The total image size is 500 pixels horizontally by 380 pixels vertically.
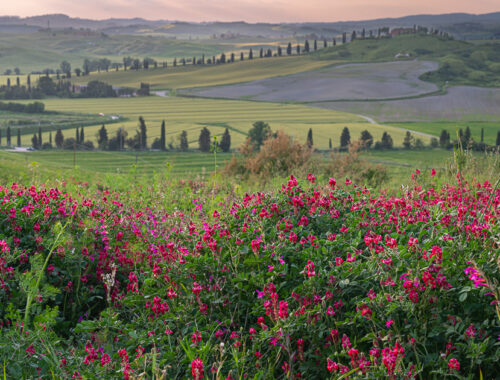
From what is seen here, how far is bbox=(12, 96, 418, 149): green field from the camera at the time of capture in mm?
100625

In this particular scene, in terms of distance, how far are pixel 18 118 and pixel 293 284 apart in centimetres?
14612

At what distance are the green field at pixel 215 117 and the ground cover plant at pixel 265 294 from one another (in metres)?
78.4

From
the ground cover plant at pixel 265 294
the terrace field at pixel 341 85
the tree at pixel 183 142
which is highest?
the terrace field at pixel 341 85

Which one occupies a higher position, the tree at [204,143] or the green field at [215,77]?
A: the green field at [215,77]

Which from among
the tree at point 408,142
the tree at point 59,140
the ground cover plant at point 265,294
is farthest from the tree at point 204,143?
the ground cover plant at point 265,294

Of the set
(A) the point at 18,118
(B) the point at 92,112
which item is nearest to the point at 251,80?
(B) the point at 92,112

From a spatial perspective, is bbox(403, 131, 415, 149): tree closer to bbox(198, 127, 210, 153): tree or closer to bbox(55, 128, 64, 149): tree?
bbox(198, 127, 210, 153): tree

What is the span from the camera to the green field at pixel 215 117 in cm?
10062

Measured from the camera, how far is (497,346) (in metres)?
3.22

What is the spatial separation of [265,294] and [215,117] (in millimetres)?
126404

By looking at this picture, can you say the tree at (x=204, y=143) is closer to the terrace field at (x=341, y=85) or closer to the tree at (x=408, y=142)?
the tree at (x=408, y=142)

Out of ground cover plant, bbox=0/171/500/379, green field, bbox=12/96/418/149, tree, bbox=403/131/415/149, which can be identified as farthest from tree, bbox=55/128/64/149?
ground cover plant, bbox=0/171/500/379

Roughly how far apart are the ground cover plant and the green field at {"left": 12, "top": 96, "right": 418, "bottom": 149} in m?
78.4

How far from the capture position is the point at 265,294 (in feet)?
12.4
